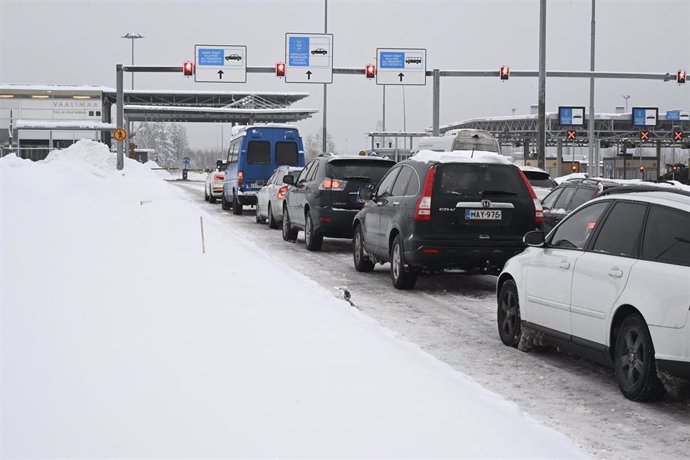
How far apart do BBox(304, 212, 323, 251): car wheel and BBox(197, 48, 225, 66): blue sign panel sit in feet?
85.8

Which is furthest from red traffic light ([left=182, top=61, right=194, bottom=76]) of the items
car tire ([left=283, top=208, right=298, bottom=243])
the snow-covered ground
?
the snow-covered ground

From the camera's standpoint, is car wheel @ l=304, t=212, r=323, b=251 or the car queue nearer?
the car queue

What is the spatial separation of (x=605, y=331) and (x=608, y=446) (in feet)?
5.06

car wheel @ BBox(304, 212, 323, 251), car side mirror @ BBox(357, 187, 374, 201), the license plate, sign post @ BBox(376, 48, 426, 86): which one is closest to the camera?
the license plate

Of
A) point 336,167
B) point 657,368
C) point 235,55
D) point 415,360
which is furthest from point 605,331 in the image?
point 235,55

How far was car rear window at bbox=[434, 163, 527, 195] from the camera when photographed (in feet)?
39.2

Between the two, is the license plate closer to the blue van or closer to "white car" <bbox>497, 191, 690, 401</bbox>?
"white car" <bbox>497, 191, 690, 401</bbox>

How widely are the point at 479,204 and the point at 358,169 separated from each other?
587 cm

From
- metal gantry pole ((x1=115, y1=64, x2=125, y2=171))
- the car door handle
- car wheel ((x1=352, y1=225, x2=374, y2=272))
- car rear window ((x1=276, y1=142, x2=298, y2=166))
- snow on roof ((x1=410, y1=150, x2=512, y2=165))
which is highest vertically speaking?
metal gantry pole ((x1=115, y1=64, x2=125, y2=171))

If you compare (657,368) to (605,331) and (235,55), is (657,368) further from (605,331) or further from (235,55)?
(235,55)

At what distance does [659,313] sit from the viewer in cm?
626

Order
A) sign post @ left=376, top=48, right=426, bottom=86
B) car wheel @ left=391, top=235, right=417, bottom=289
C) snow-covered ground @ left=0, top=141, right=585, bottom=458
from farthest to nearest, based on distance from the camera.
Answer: sign post @ left=376, top=48, right=426, bottom=86 → car wheel @ left=391, top=235, right=417, bottom=289 → snow-covered ground @ left=0, top=141, right=585, bottom=458

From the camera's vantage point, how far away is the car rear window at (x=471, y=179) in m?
11.9

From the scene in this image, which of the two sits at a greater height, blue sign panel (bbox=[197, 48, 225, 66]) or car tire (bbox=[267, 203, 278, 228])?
blue sign panel (bbox=[197, 48, 225, 66])
